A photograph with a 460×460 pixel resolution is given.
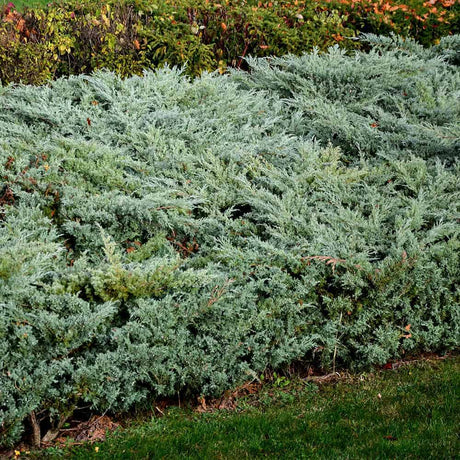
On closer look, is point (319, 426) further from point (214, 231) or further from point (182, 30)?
point (182, 30)

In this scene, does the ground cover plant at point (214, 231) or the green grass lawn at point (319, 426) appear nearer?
the green grass lawn at point (319, 426)

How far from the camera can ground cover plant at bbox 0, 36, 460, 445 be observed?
333 centimetres

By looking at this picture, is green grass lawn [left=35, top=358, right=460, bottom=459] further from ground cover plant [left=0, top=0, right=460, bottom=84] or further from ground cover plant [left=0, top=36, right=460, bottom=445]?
ground cover plant [left=0, top=0, right=460, bottom=84]

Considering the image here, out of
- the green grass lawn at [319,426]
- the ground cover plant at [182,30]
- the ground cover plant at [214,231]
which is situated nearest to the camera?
the green grass lawn at [319,426]

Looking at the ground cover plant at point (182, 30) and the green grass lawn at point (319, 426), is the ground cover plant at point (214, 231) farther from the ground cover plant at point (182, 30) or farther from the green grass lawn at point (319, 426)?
the ground cover plant at point (182, 30)

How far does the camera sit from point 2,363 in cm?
311

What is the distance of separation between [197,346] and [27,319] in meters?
1.00

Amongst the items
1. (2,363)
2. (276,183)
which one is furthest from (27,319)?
(276,183)

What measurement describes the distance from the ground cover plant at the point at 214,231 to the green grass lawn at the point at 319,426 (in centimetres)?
19

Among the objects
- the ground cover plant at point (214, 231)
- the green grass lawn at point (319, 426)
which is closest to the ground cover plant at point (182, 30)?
the ground cover plant at point (214, 231)

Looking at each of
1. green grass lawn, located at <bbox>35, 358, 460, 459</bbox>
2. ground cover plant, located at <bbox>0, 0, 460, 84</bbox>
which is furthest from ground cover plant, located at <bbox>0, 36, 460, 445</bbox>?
ground cover plant, located at <bbox>0, 0, 460, 84</bbox>

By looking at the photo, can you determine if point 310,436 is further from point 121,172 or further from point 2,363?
point 121,172

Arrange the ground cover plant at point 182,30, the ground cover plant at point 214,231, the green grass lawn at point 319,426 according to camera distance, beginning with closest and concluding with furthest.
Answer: the green grass lawn at point 319,426 < the ground cover plant at point 214,231 < the ground cover plant at point 182,30

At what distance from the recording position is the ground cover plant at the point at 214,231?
3334mm
